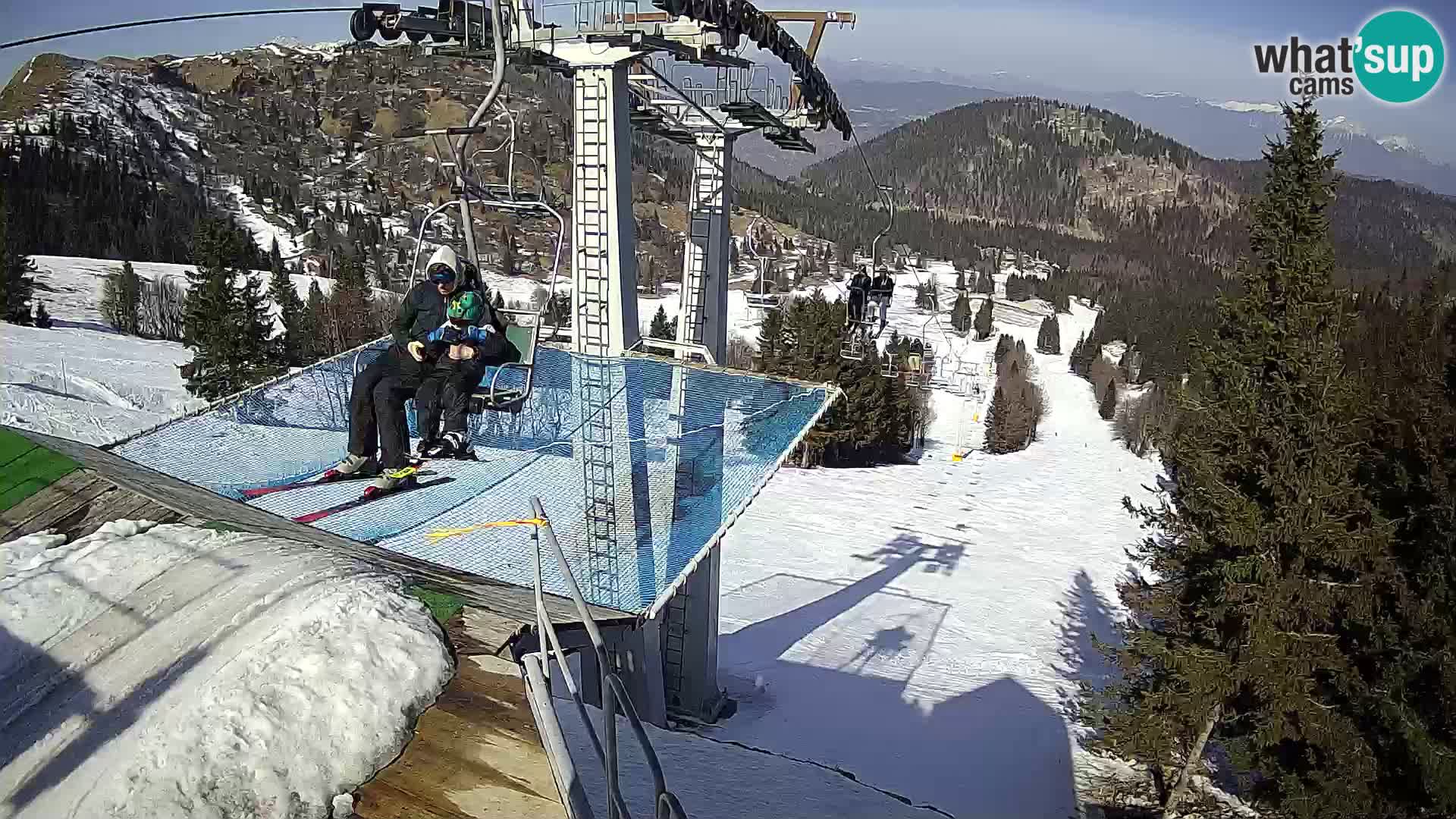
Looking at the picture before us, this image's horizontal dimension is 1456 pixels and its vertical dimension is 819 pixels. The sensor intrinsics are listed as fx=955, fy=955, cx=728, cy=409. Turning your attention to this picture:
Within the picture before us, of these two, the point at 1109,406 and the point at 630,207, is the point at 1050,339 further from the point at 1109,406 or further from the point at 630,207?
the point at 630,207

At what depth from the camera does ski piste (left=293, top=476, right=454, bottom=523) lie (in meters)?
6.18

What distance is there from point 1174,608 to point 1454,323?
7.05m

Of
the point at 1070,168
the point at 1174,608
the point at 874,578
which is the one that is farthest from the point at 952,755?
the point at 1070,168

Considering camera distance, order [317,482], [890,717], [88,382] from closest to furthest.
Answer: [317,482], [890,717], [88,382]

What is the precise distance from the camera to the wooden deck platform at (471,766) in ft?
11.4

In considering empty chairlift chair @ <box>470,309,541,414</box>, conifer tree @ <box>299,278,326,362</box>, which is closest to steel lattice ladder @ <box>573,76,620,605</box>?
empty chairlift chair @ <box>470,309,541,414</box>

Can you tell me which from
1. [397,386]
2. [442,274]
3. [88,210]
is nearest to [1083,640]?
[397,386]

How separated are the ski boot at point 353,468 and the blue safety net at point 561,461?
0.11 m

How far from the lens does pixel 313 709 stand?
3.79 m

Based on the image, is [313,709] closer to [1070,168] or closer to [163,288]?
[163,288]

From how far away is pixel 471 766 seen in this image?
370 centimetres

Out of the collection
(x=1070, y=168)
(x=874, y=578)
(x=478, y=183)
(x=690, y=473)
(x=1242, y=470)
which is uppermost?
(x=1070, y=168)

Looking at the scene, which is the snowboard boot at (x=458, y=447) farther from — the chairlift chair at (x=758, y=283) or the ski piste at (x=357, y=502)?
the chairlift chair at (x=758, y=283)

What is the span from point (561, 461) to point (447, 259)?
5.71 ft
